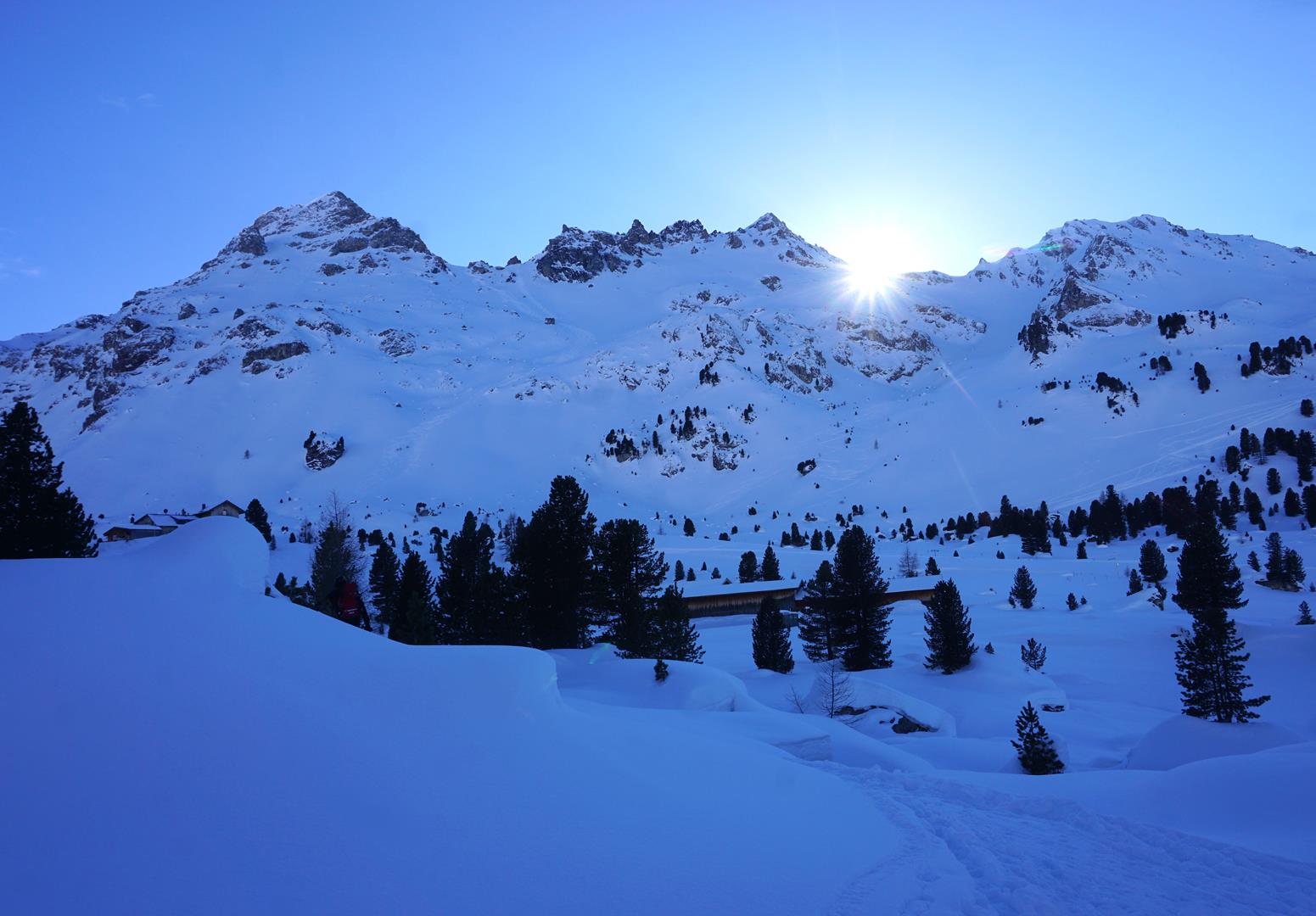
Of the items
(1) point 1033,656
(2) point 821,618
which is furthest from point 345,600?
(1) point 1033,656

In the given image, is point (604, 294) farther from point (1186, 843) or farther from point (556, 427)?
point (1186, 843)

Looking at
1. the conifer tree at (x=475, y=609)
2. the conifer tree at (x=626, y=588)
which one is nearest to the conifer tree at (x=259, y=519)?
the conifer tree at (x=475, y=609)

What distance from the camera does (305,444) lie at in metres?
97.6

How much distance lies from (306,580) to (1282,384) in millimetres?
131753

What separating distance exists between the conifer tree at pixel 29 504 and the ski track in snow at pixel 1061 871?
2713 cm

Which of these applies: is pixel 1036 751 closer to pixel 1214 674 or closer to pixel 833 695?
pixel 833 695

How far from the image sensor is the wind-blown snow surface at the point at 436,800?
384 centimetres

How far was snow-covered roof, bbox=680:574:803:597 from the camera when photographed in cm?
4972

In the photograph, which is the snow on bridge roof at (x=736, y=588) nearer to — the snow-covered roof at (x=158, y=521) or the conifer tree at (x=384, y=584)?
the conifer tree at (x=384, y=584)

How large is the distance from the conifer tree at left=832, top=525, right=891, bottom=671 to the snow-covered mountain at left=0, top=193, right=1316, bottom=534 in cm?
5266

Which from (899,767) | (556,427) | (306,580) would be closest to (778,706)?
(899,767)

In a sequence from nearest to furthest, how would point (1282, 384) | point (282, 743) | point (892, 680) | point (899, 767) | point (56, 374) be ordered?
point (282, 743) → point (899, 767) → point (892, 680) → point (1282, 384) → point (56, 374)

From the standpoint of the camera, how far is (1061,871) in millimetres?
6586

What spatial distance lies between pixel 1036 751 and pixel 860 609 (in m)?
17.5
